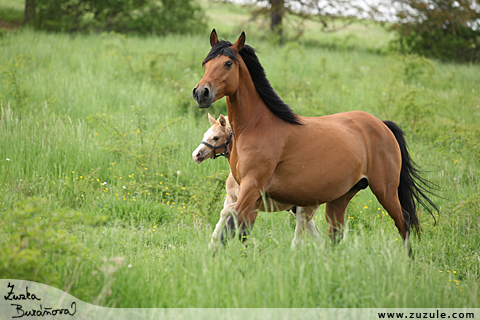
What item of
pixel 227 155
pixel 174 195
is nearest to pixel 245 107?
pixel 227 155

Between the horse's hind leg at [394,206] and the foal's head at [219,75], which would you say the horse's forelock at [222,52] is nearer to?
the foal's head at [219,75]

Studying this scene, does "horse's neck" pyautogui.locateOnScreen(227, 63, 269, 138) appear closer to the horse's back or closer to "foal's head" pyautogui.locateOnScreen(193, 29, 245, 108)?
"foal's head" pyautogui.locateOnScreen(193, 29, 245, 108)

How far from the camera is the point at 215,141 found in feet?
16.0

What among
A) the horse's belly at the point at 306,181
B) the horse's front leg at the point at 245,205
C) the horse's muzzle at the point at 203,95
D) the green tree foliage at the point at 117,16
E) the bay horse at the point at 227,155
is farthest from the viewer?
the green tree foliage at the point at 117,16

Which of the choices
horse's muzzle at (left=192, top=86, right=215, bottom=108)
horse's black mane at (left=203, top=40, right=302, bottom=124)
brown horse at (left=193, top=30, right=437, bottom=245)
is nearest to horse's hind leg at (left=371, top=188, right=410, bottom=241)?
brown horse at (left=193, top=30, right=437, bottom=245)

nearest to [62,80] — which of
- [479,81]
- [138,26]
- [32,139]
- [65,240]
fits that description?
[32,139]

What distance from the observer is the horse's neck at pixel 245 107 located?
379cm

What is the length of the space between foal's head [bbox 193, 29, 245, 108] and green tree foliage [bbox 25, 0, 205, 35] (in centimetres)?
1752

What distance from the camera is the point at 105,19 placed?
20.9 metres

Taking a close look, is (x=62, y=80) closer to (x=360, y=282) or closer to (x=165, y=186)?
(x=165, y=186)

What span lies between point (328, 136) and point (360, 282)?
149 cm

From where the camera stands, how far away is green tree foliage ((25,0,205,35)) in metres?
18.9

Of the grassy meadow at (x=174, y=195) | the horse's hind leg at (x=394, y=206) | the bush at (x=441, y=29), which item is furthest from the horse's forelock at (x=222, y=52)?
the bush at (x=441, y=29)

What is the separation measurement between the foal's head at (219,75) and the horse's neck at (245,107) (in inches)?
4.6
